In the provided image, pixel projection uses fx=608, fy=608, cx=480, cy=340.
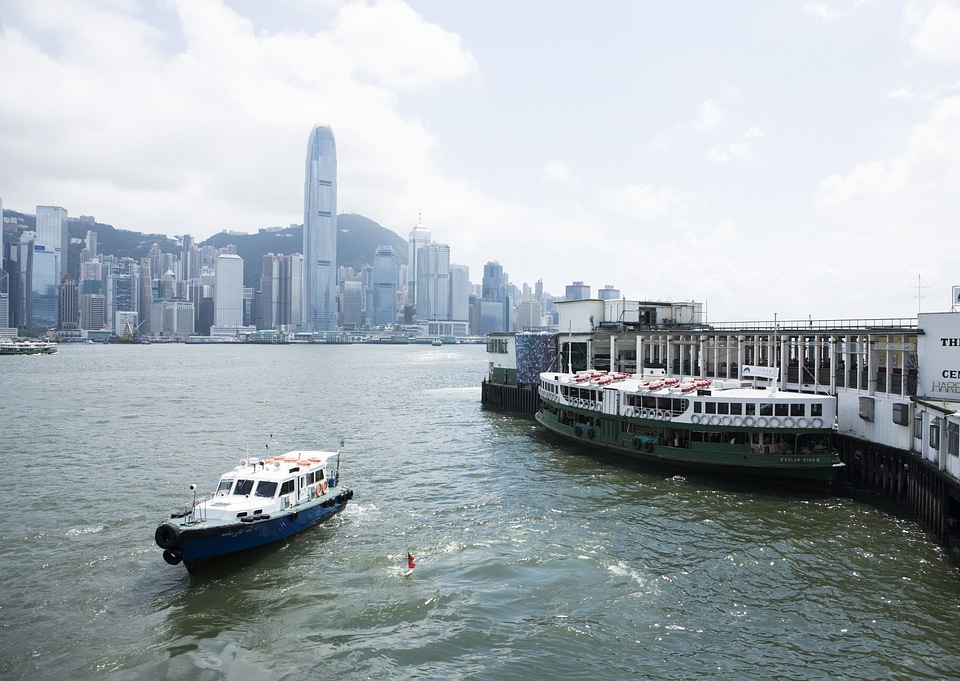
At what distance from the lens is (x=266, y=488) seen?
1121 inches

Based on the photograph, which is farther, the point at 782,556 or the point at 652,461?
the point at 652,461

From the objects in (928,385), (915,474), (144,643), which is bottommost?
(144,643)

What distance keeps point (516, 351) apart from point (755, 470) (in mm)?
40066

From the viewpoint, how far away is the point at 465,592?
23281 mm

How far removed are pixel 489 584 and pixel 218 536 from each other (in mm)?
11282

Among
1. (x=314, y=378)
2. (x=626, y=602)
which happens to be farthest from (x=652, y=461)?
(x=314, y=378)

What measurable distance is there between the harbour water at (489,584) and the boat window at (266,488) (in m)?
2.70

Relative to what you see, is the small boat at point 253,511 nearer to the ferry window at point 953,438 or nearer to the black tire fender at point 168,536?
the black tire fender at point 168,536

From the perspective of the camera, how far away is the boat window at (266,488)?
92.8 feet

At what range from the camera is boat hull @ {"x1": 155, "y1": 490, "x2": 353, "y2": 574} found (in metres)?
24.2

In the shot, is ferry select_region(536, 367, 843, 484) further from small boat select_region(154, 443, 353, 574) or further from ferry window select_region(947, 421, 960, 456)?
small boat select_region(154, 443, 353, 574)

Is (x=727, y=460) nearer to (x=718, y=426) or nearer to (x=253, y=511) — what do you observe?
(x=718, y=426)

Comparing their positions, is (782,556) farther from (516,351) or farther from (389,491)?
(516,351)

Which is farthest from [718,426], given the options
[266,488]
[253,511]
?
[253,511]
